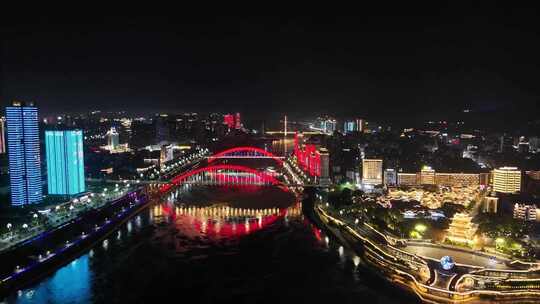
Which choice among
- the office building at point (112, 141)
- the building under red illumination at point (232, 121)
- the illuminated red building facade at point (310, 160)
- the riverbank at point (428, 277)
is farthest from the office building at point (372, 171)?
the building under red illumination at point (232, 121)

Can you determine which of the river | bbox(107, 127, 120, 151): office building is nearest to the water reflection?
the river

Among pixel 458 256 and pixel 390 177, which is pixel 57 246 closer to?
pixel 458 256

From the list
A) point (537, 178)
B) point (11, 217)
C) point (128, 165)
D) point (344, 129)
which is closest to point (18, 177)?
point (11, 217)

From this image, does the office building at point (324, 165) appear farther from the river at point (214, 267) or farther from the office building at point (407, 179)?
the river at point (214, 267)

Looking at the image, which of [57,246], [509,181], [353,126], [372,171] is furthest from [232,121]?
[57,246]

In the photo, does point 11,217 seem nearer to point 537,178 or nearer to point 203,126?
point 537,178

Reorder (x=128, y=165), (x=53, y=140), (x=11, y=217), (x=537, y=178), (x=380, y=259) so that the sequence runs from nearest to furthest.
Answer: (x=380, y=259)
(x=11, y=217)
(x=53, y=140)
(x=537, y=178)
(x=128, y=165)
